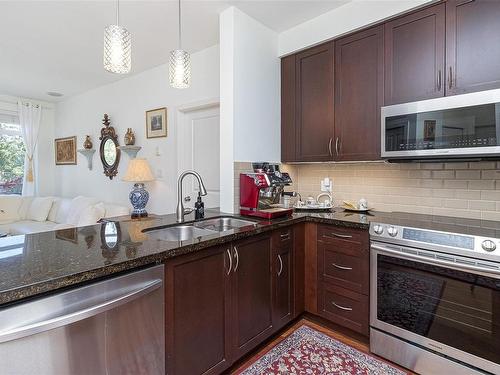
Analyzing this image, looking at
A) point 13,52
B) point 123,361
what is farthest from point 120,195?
point 123,361

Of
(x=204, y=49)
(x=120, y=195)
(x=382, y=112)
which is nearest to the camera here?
(x=382, y=112)

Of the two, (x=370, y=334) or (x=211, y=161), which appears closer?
(x=370, y=334)

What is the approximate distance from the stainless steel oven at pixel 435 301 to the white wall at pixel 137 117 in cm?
234

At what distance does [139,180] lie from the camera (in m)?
3.29

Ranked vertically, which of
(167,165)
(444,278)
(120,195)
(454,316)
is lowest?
(454,316)

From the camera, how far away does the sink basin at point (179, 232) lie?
190 centimetres

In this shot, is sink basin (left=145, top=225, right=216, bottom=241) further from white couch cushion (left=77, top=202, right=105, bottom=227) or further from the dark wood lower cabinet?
white couch cushion (left=77, top=202, right=105, bottom=227)

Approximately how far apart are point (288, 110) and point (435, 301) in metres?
1.96

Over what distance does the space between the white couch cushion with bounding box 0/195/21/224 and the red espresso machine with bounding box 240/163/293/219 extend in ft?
14.6

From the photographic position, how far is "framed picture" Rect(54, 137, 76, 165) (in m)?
5.05

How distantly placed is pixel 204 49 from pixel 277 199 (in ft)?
6.30

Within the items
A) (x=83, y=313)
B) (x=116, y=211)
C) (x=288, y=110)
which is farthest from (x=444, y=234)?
(x=116, y=211)

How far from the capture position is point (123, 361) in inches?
45.8

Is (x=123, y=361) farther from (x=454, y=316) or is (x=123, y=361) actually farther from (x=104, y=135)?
(x=104, y=135)
